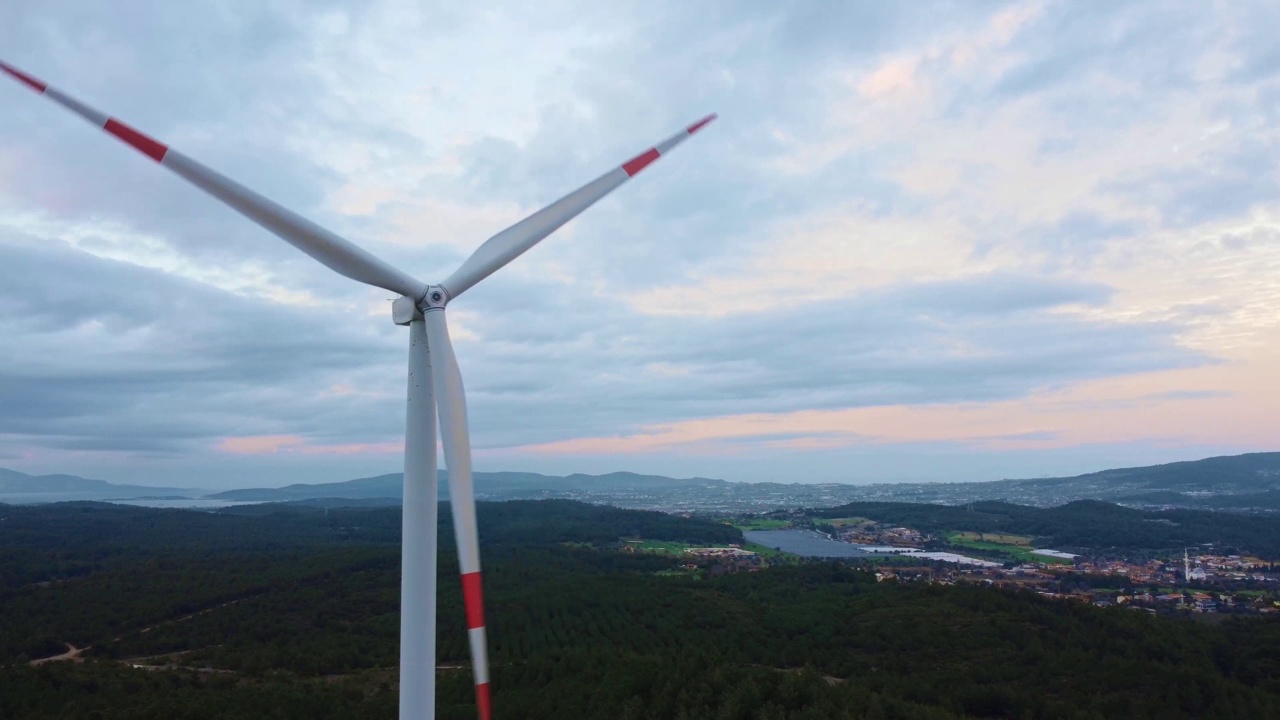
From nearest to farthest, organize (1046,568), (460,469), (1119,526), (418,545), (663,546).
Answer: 1. (460,469)
2. (418,545)
3. (1046,568)
4. (663,546)
5. (1119,526)

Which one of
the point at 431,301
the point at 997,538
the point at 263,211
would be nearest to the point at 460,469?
the point at 431,301

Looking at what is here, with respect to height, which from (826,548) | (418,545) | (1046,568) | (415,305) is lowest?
(826,548)

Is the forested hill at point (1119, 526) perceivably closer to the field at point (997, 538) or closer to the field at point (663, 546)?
the field at point (997, 538)

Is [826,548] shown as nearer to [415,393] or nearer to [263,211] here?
[415,393]

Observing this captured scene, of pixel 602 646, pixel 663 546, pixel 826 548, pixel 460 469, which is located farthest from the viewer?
pixel 826 548

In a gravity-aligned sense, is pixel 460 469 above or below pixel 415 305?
below

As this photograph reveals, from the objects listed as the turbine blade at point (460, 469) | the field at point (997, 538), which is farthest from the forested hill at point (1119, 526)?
the turbine blade at point (460, 469)

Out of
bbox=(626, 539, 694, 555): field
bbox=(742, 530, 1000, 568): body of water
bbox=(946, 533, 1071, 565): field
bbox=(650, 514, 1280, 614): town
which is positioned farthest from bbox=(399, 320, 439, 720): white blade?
bbox=(946, 533, 1071, 565): field
